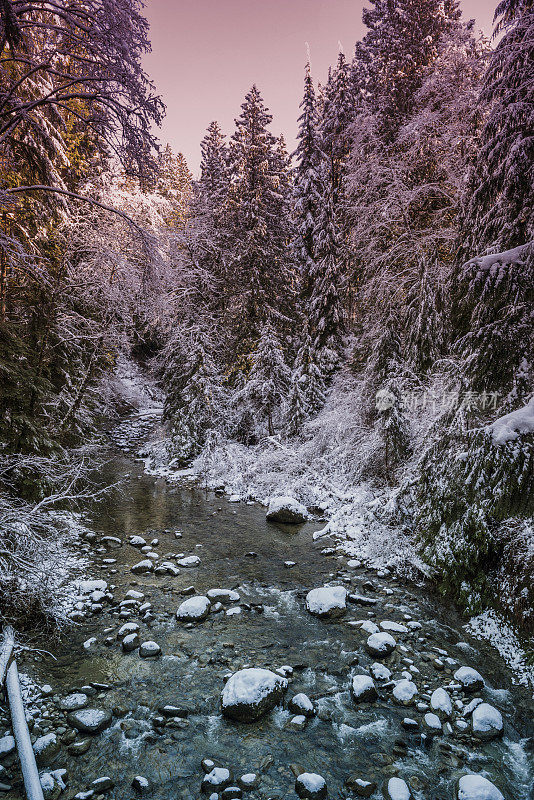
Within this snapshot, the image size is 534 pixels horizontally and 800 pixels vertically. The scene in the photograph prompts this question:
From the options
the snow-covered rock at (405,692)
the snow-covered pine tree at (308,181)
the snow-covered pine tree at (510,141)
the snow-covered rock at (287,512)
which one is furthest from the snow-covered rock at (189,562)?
the snow-covered pine tree at (308,181)

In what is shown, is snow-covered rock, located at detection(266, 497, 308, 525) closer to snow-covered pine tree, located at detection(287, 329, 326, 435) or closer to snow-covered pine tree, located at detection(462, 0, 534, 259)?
snow-covered pine tree, located at detection(287, 329, 326, 435)

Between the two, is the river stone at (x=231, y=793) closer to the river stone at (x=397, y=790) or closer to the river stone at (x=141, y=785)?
the river stone at (x=141, y=785)

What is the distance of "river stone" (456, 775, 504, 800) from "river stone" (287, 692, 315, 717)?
157 cm

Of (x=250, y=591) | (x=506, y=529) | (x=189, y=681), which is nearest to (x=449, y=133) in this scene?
(x=506, y=529)

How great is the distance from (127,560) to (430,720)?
6.10 m

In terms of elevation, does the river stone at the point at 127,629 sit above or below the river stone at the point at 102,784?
below

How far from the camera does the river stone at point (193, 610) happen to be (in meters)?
6.18

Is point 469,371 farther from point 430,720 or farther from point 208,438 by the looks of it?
point 208,438

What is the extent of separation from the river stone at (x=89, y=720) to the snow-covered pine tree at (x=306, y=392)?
11.7 m

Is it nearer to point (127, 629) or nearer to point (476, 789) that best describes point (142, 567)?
point (127, 629)

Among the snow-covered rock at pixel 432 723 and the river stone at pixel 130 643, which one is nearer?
the snow-covered rock at pixel 432 723

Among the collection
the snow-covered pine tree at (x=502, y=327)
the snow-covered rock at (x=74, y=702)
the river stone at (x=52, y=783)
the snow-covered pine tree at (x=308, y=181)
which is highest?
the snow-covered pine tree at (x=308, y=181)

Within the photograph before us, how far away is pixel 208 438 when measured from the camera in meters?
15.9

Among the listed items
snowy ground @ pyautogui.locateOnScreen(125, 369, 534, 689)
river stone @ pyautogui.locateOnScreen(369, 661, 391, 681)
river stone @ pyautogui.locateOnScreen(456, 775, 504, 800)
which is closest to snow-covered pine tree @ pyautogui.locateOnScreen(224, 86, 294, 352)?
snowy ground @ pyautogui.locateOnScreen(125, 369, 534, 689)
